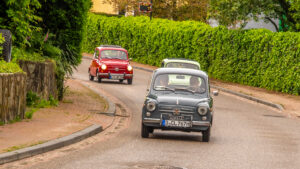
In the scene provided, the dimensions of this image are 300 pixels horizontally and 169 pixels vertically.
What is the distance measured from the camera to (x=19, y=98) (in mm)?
16406

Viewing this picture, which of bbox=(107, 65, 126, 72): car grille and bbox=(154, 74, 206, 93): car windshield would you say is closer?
bbox=(154, 74, 206, 93): car windshield

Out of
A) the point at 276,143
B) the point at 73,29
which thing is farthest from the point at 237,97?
the point at 276,143

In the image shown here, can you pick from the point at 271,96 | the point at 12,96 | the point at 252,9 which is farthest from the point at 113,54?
the point at 12,96

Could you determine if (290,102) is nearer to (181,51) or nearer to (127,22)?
(181,51)

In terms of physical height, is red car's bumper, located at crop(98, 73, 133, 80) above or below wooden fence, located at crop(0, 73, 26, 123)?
below

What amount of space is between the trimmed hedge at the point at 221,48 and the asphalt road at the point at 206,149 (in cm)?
919

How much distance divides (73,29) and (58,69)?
289 centimetres

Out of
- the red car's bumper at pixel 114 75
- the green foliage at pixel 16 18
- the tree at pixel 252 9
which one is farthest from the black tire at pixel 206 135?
the tree at pixel 252 9

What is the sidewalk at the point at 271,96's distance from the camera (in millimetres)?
26484

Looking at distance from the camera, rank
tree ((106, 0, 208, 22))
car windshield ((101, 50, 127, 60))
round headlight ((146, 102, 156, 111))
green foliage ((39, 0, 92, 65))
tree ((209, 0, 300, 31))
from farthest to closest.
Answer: tree ((106, 0, 208, 22))
tree ((209, 0, 300, 31))
car windshield ((101, 50, 127, 60))
green foliage ((39, 0, 92, 65))
round headlight ((146, 102, 156, 111))

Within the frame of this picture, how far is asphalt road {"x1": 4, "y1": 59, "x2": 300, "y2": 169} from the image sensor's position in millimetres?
12023

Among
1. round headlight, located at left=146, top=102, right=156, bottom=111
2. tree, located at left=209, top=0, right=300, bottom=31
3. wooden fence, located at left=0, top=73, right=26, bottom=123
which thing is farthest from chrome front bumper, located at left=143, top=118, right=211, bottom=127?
tree, located at left=209, top=0, right=300, bottom=31

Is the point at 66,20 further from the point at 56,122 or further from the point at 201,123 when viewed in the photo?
the point at 201,123

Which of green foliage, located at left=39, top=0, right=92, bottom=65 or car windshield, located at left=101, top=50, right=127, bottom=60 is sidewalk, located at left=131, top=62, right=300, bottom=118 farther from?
green foliage, located at left=39, top=0, right=92, bottom=65
